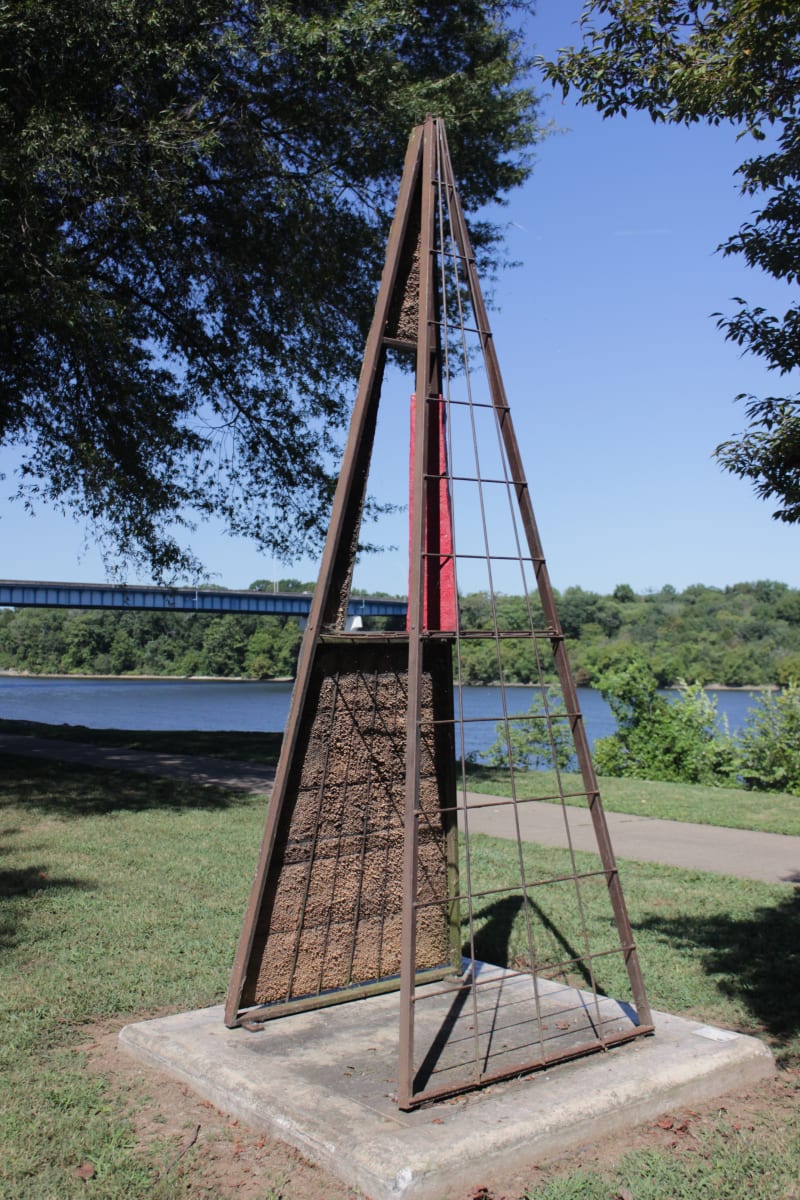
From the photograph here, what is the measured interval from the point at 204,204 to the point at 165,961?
9.58m

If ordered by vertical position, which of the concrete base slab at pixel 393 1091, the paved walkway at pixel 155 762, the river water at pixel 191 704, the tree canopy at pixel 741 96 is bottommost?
the concrete base slab at pixel 393 1091

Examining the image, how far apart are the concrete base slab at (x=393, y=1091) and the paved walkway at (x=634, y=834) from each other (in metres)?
1.91

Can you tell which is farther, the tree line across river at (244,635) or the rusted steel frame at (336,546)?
the tree line across river at (244,635)

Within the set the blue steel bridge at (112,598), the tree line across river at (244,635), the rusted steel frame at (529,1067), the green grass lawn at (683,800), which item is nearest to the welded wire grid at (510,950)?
the rusted steel frame at (529,1067)

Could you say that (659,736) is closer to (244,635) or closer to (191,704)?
(191,704)

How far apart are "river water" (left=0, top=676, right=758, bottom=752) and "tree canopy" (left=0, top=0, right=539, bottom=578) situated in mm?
7255

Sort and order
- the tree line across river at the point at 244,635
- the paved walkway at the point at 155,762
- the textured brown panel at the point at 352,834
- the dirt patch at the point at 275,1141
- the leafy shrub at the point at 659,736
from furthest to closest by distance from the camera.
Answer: the tree line across river at the point at 244,635 → the leafy shrub at the point at 659,736 → the paved walkway at the point at 155,762 → the textured brown panel at the point at 352,834 → the dirt patch at the point at 275,1141

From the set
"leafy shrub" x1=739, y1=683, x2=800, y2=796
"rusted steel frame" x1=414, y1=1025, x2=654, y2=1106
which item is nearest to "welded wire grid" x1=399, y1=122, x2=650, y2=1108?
"rusted steel frame" x1=414, y1=1025, x2=654, y2=1106

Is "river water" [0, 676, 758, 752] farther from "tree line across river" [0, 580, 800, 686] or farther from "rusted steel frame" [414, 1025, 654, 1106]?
"rusted steel frame" [414, 1025, 654, 1106]

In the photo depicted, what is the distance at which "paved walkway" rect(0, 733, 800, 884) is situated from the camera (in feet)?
26.4

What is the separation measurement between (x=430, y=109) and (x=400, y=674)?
8.80 meters

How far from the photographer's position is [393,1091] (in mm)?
3740

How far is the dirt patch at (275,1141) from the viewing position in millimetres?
3213

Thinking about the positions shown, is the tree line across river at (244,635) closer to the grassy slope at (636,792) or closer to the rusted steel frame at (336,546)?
the grassy slope at (636,792)
